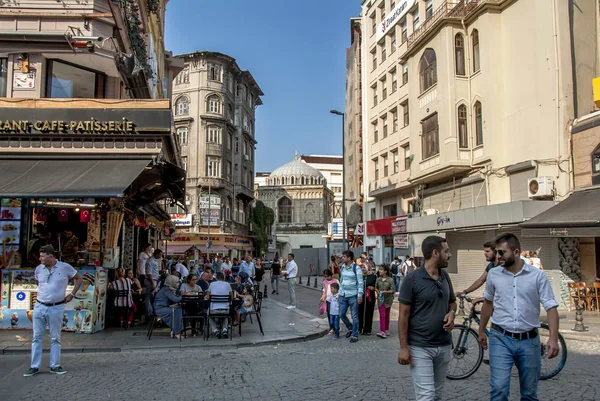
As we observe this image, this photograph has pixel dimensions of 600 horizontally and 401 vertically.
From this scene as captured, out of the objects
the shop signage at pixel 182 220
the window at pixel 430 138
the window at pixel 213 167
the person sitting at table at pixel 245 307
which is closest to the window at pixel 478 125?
the window at pixel 430 138

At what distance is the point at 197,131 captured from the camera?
172 feet

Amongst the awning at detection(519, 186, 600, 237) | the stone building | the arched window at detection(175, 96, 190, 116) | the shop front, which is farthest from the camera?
the stone building

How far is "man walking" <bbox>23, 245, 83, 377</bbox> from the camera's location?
24.7 feet

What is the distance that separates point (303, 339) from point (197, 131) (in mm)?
43617

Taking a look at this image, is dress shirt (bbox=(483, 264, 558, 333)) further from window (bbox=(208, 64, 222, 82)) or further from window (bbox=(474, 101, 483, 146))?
window (bbox=(208, 64, 222, 82))

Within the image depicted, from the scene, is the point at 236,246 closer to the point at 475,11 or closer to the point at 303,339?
the point at 475,11

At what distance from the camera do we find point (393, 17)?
3077 cm

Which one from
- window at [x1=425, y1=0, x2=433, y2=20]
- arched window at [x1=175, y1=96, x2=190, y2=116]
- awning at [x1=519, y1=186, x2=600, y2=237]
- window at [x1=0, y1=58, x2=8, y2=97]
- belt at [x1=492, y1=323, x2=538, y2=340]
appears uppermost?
arched window at [x1=175, y1=96, x2=190, y2=116]

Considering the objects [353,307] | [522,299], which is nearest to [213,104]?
[353,307]

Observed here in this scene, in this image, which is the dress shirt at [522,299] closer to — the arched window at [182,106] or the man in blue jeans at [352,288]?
the man in blue jeans at [352,288]

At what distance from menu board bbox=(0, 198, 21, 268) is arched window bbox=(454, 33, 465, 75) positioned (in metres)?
18.1

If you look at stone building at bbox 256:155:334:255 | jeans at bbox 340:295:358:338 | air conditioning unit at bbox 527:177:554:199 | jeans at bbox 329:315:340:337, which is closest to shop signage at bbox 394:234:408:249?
air conditioning unit at bbox 527:177:554:199

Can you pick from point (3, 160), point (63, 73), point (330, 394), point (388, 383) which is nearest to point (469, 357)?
point (388, 383)

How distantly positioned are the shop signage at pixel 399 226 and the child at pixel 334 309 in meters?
16.7
